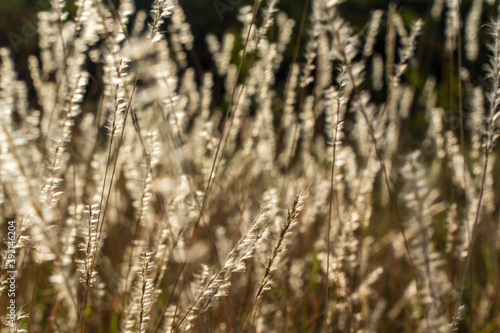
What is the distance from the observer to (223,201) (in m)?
1.54

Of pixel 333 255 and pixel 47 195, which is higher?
pixel 47 195

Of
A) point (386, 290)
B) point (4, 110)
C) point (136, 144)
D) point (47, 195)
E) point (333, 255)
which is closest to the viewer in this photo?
point (47, 195)

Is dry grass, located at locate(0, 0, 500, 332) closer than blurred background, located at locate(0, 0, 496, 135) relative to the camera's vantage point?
Yes

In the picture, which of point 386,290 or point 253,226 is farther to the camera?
point 386,290

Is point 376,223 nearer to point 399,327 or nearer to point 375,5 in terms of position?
point 399,327

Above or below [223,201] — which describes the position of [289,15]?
above

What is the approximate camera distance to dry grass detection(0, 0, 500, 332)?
69cm

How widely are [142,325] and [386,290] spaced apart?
145 cm

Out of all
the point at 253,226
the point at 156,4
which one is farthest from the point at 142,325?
the point at 156,4

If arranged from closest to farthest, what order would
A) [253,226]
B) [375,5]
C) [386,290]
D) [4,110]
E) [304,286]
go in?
[253,226], [4,110], [304,286], [386,290], [375,5]

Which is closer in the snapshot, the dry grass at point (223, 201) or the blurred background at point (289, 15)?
the dry grass at point (223, 201)

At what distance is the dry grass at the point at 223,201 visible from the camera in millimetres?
687

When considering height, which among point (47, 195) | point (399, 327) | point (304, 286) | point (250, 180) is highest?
point (47, 195)

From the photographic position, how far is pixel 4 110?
0.92m
